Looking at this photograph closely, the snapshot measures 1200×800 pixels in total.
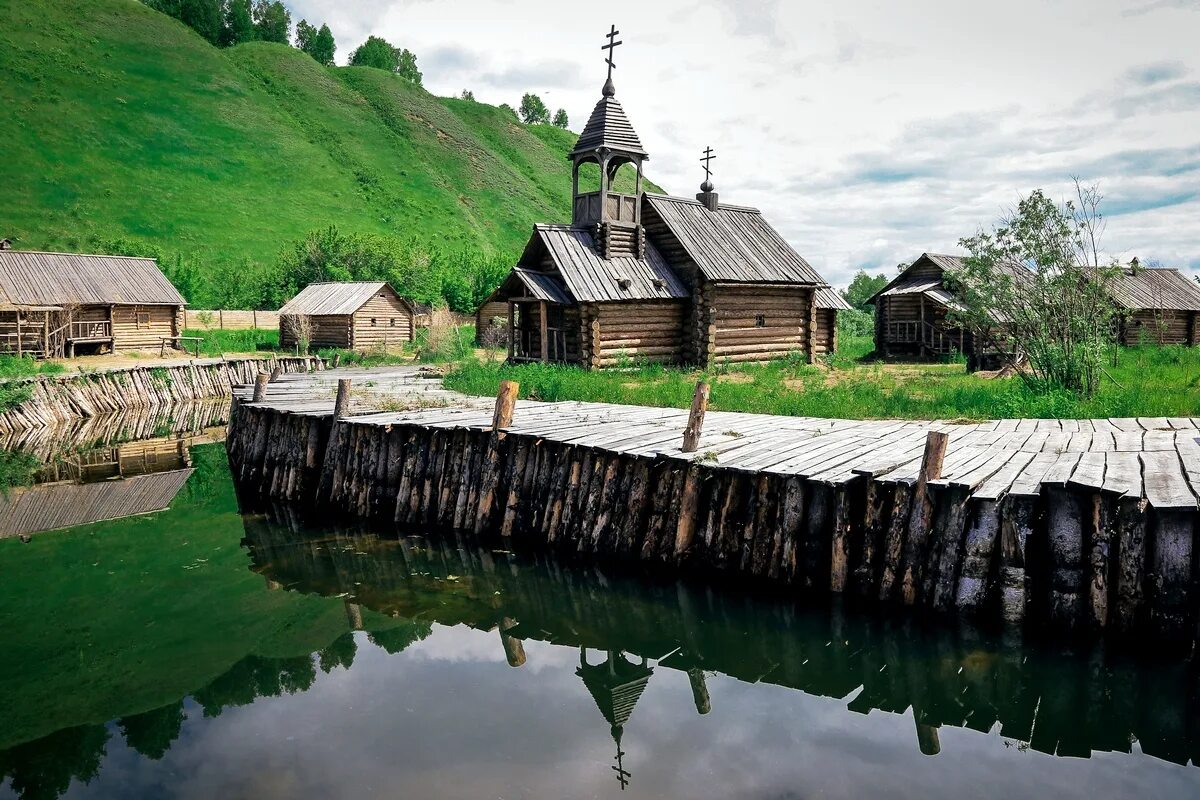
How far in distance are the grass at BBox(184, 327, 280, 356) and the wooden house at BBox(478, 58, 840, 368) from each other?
20.7m

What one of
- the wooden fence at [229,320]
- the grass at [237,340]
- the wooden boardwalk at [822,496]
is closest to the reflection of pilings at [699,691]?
the wooden boardwalk at [822,496]

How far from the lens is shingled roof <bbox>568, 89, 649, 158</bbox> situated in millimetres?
26781

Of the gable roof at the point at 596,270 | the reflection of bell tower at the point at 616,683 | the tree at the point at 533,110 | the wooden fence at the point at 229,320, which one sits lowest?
the reflection of bell tower at the point at 616,683

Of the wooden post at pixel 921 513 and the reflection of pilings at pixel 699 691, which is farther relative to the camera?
the wooden post at pixel 921 513

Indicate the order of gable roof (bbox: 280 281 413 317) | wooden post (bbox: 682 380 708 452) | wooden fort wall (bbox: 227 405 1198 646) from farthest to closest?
gable roof (bbox: 280 281 413 317) < wooden post (bbox: 682 380 708 452) < wooden fort wall (bbox: 227 405 1198 646)

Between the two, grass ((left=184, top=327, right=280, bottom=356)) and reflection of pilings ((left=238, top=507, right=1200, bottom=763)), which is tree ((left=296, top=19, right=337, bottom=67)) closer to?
grass ((left=184, top=327, right=280, bottom=356))

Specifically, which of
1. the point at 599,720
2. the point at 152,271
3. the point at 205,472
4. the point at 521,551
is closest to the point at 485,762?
the point at 599,720

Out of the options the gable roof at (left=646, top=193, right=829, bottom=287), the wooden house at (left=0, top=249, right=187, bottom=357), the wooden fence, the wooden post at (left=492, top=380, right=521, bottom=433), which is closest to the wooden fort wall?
the wooden post at (left=492, top=380, right=521, bottom=433)

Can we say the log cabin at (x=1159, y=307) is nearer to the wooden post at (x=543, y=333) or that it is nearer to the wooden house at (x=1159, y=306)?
the wooden house at (x=1159, y=306)

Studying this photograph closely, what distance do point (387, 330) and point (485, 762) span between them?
127ft

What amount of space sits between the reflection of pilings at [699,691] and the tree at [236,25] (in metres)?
133

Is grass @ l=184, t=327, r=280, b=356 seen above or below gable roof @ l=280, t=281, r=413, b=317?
below

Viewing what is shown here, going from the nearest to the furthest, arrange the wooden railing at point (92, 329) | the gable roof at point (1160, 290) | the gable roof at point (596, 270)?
the gable roof at point (596, 270) → the wooden railing at point (92, 329) → the gable roof at point (1160, 290)

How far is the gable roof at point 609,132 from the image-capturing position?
26781 millimetres
